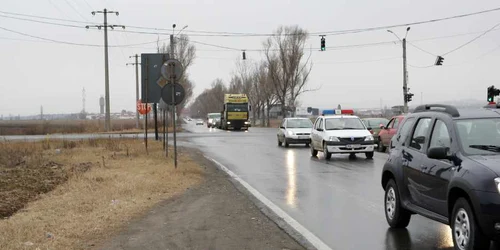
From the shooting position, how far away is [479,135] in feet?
18.8

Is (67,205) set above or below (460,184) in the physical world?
below

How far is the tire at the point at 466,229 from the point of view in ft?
16.1

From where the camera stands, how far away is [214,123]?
3063 inches

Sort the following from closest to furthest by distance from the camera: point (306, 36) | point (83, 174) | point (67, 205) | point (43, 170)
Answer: point (67, 205) < point (83, 174) < point (43, 170) < point (306, 36)

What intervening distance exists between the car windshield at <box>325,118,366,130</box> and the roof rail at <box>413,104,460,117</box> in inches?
488

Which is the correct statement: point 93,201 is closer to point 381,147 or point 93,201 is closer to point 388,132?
point 388,132

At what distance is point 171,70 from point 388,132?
1114 centimetres

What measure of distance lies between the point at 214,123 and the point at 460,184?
73.1 m

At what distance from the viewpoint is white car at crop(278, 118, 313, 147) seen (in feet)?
84.8

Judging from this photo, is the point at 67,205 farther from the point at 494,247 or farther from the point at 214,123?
the point at 214,123

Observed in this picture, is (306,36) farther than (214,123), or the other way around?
(214,123)

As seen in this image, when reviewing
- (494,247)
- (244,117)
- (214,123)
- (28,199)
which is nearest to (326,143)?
(28,199)

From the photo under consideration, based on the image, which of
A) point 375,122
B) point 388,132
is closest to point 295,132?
point 375,122

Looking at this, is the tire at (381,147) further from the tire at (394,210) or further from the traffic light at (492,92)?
the tire at (394,210)
